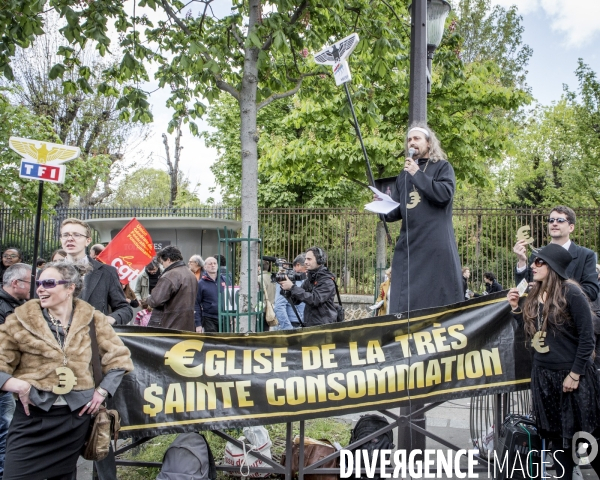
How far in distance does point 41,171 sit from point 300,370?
279 cm

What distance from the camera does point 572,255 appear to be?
445 cm

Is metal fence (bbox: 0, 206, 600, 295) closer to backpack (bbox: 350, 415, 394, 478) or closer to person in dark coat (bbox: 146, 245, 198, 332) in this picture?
person in dark coat (bbox: 146, 245, 198, 332)

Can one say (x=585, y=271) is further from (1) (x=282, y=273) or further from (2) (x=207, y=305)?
(2) (x=207, y=305)

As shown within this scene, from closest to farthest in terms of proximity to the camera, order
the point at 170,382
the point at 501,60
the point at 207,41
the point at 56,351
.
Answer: the point at 56,351
the point at 170,382
the point at 207,41
the point at 501,60

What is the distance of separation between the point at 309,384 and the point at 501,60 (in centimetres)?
3598

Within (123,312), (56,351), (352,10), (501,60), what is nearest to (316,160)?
(352,10)

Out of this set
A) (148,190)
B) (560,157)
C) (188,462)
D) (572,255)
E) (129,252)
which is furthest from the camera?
(148,190)

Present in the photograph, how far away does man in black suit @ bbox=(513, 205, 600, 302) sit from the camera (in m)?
4.36

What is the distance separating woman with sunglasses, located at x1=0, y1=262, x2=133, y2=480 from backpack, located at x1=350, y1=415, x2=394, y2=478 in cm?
212

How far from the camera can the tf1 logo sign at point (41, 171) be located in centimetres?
484

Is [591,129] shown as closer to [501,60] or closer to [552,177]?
[552,177]

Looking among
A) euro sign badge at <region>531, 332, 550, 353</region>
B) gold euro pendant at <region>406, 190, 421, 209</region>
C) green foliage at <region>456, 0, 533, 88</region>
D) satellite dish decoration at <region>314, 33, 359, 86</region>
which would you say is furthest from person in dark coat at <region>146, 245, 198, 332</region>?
green foliage at <region>456, 0, 533, 88</region>

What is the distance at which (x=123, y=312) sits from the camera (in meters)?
4.67

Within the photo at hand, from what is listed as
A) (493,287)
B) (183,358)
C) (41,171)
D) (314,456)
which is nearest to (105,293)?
(183,358)
